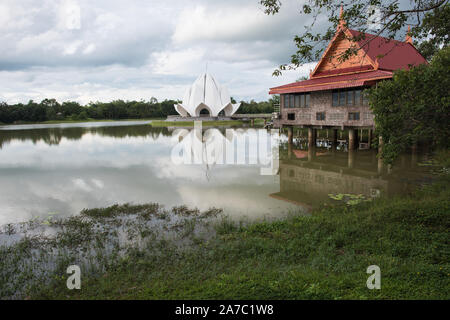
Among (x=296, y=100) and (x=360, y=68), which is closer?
(x=360, y=68)

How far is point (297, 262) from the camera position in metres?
4.54

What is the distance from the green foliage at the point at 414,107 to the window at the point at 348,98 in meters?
7.68

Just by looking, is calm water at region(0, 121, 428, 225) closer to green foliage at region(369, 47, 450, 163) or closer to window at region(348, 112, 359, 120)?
window at region(348, 112, 359, 120)

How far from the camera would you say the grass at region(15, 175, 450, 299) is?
11.6 feet

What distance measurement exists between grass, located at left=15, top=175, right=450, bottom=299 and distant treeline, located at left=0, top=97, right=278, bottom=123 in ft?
201

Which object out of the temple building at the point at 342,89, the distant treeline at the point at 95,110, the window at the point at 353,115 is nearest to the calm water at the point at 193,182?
the window at the point at 353,115

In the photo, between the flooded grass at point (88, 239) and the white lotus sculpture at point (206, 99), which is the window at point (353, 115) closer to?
the flooded grass at point (88, 239)

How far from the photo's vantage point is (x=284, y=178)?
1131 centimetres

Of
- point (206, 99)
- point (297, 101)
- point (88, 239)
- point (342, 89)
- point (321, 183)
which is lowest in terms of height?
point (88, 239)

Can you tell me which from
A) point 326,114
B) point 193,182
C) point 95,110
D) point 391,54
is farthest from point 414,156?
point 95,110

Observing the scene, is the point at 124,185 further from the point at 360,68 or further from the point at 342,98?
the point at 360,68

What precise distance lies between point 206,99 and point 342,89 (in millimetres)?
41046
